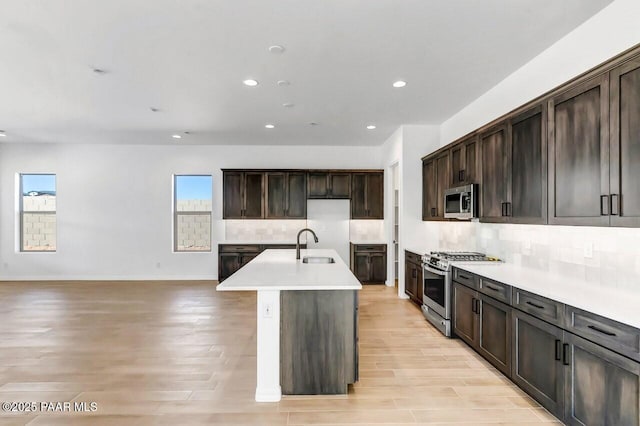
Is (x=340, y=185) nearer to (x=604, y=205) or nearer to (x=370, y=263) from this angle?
(x=370, y=263)

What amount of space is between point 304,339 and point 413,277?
3011 millimetres

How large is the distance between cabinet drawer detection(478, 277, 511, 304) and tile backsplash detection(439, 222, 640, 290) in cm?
60

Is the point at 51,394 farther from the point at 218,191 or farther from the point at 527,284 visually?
the point at 218,191

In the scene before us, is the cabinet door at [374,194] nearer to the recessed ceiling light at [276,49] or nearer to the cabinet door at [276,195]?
the cabinet door at [276,195]

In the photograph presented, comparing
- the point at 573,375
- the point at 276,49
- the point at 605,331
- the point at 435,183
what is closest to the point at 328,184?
the point at 435,183

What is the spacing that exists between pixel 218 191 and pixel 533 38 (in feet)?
20.0

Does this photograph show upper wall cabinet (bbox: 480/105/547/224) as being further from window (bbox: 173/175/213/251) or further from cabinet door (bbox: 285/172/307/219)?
window (bbox: 173/175/213/251)

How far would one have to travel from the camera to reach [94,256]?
7.20 m

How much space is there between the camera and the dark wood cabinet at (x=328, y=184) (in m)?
7.04

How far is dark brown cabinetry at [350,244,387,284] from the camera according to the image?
22.0 feet

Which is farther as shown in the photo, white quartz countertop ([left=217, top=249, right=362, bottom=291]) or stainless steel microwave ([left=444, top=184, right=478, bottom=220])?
stainless steel microwave ([left=444, top=184, right=478, bottom=220])

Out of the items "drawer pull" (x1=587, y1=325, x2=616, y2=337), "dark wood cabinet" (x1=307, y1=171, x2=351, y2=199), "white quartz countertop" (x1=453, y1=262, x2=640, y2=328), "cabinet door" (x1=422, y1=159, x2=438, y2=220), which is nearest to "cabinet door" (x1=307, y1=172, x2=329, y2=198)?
"dark wood cabinet" (x1=307, y1=171, x2=351, y2=199)

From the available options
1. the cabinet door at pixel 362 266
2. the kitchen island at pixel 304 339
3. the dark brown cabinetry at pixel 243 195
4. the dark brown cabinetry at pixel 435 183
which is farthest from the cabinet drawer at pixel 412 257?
the dark brown cabinetry at pixel 243 195

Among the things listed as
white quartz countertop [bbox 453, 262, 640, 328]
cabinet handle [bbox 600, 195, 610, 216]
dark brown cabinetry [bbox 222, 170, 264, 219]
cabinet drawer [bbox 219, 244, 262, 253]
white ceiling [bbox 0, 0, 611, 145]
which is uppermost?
white ceiling [bbox 0, 0, 611, 145]
